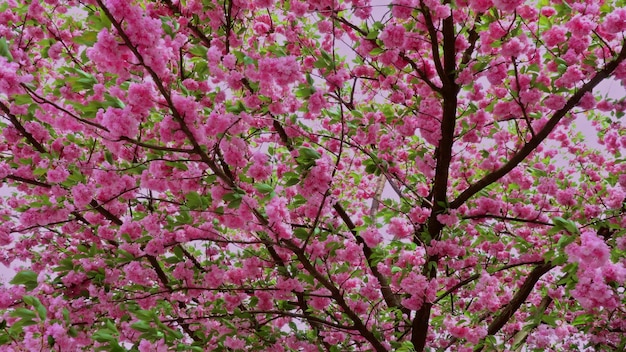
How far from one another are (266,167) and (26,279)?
2.01 metres

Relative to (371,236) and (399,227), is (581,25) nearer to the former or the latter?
(399,227)

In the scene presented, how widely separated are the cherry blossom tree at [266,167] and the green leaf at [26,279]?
0.02m

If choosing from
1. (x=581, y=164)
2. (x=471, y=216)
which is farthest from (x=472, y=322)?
(x=581, y=164)

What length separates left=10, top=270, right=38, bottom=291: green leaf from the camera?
354 cm

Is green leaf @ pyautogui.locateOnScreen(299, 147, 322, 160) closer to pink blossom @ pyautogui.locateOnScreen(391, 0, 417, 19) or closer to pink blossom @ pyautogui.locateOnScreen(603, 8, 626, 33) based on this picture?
pink blossom @ pyautogui.locateOnScreen(391, 0, 417, 19)

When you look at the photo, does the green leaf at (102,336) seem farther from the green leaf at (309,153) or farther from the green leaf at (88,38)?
the green leaf at (88,38)

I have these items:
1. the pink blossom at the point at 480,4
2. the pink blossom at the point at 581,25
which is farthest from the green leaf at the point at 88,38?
the pink blossom at the point at 581,25

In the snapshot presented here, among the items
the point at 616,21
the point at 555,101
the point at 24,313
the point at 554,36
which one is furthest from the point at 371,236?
the point at 24,313

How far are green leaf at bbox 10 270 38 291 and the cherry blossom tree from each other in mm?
15

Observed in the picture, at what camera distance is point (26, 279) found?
3592 mm

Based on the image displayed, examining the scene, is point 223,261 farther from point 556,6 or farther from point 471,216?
point 556,6

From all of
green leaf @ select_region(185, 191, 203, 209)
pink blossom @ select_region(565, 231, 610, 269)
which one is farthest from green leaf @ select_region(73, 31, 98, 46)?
pink blossom @ select_region(565, 231, 610, 269)

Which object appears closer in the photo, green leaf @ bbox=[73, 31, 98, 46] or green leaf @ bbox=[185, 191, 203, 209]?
green leaf @ bbox=[73, 31, 98, 46]

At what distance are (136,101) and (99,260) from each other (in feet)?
6.31
